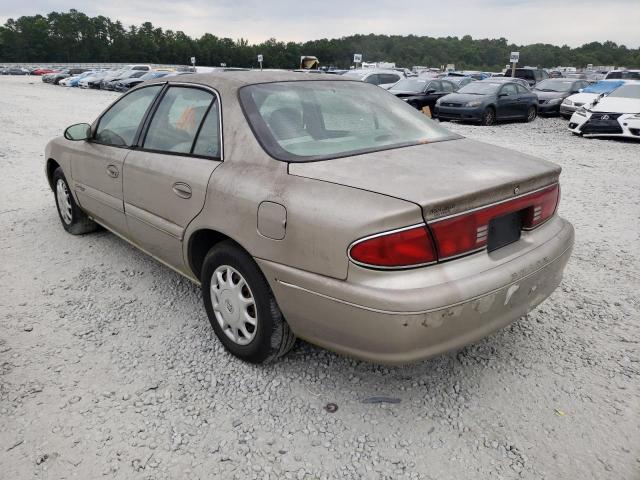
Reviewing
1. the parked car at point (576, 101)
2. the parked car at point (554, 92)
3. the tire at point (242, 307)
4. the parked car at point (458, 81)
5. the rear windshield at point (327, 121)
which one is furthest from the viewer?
→ the parked car at point (458, 81)

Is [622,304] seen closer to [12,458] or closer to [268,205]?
[268,205]

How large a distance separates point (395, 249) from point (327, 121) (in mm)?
1244

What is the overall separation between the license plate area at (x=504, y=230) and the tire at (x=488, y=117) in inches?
515

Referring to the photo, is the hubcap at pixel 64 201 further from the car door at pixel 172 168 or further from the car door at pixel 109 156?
the car door at pixel 172 168

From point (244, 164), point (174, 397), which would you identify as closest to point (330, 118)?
point (244, 164)

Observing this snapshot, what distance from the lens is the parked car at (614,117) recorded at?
452 inches

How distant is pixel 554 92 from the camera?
18.0 meters

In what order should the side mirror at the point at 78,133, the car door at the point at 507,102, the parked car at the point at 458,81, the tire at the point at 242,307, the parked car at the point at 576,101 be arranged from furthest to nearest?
the parked car at the point at 458,81
the parked car at the point at 576,101
the car door at the point at 507,102
the side mirror at the point at 78,133
the tire at the point at 242,307

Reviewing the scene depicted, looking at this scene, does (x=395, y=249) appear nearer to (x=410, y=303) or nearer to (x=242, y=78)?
(x=410, y=303)

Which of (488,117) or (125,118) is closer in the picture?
(125,118)

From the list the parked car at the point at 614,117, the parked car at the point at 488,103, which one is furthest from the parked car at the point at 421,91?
the parked car at the point at 614,117

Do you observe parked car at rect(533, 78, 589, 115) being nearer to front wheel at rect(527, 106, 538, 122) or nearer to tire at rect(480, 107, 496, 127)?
front wheel at rect(527, 106, 538, 122)

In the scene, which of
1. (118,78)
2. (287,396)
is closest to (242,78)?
(287,396)

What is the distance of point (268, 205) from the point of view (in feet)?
7.81
